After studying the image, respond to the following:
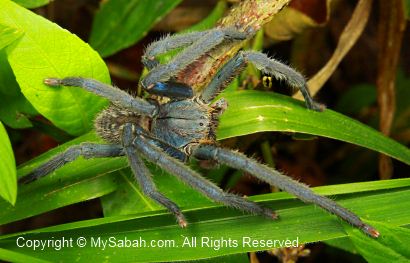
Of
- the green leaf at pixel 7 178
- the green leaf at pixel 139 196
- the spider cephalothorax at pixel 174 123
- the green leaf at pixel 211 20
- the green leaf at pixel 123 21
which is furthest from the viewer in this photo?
the green leaf at pixel 123 21

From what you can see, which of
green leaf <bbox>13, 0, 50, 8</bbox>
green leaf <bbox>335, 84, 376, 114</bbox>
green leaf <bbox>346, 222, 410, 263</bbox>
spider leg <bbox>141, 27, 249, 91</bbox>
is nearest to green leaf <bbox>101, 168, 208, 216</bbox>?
spider leg <bbox>141, 27, 249, 91</bbox>

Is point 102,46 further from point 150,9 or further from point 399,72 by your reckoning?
point 399,72

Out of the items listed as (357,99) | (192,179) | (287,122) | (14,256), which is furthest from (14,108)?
(357,99)

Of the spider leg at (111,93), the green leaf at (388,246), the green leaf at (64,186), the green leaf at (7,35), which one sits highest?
the green leaf at (7,35)

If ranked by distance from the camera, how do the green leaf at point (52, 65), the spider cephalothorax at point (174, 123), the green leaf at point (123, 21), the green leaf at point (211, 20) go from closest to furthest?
the green leaf at point (52, 65)
the spider cephalothorax at point (174, 123)
the green leaf at point (211, 20)
the green leaf at point (123, 21)

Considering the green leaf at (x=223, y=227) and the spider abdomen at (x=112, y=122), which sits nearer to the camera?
the green leaf at (x=223, y=227)

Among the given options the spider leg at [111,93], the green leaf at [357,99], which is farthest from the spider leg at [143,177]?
the green leaf at [357,99]

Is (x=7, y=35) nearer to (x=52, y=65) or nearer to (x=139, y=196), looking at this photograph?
(x=52, y=65)

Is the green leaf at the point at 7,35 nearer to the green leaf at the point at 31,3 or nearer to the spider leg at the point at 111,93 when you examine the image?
the spider leg at the point at 111,93
